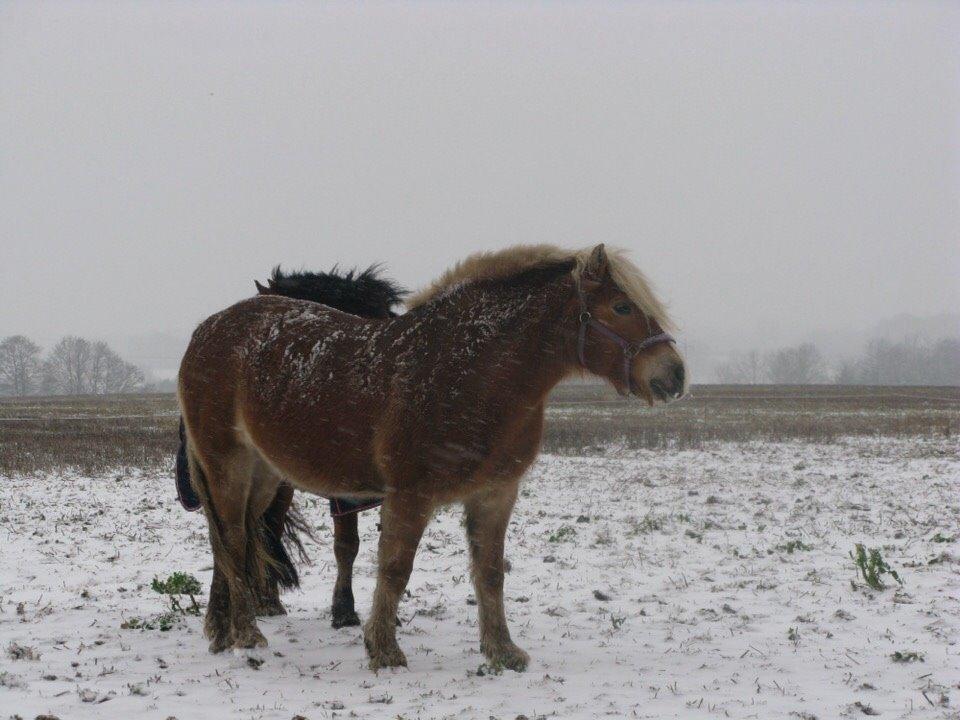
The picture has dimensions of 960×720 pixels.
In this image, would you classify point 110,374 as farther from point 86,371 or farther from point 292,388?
point 292,388

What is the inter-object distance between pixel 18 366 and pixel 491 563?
331ft

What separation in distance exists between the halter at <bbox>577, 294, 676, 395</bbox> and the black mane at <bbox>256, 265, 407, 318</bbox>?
218 centimetres

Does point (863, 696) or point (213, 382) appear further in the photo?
point (213, 382)

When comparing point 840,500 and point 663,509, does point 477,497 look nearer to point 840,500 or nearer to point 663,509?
point 663,509

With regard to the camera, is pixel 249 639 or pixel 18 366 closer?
pixel 249 639

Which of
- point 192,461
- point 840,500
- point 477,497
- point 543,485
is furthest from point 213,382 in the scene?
point 840,500

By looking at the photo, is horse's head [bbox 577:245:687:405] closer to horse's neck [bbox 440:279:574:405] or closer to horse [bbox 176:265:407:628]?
horse's neck [bbox 440:279:574:405]

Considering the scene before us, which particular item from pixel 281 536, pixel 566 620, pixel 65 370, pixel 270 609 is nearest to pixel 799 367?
pixel 65 370

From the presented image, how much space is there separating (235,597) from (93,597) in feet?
5.81

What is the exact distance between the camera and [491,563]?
4.95 m

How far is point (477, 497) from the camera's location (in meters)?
4.80

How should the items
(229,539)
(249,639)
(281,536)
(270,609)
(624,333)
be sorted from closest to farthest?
(624,333) → (249,639) → (229,539) → (270,609) → (281,536)

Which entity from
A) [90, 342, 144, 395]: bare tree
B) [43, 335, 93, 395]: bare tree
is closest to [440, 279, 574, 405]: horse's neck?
[90, 342, 144, 395]: bare tree

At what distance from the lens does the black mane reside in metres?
6.38
